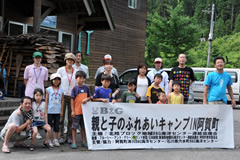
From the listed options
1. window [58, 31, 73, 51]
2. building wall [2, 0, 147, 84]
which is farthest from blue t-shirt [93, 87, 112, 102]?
building wall [2, 0, 147, 84]

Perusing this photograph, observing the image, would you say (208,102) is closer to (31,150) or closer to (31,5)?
(31,150)

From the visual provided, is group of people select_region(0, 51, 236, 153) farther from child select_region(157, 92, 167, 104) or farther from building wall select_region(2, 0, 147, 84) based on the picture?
building wall select_region(2, 0, 147, 84)

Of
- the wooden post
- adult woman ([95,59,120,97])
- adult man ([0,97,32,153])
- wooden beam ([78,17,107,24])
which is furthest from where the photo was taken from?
wooden beam ([78,17,107,24])

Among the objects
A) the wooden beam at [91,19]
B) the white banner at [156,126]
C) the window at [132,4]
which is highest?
the window at [132,4]

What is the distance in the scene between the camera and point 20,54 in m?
9.23

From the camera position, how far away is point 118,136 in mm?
6086

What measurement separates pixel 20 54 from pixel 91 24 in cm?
539

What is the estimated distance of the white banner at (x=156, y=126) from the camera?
6.04 m

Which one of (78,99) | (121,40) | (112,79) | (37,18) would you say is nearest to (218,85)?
(112,79)

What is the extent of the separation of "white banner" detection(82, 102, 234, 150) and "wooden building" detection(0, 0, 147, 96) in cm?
512

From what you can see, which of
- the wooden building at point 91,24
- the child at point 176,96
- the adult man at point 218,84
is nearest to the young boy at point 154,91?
the child at point 176,96

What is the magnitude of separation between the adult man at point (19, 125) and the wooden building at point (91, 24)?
16.4 feet

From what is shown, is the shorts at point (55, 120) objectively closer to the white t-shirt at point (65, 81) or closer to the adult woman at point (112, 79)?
the white t-shirt at point (65, 81)

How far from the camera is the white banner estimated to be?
19.8 feet
